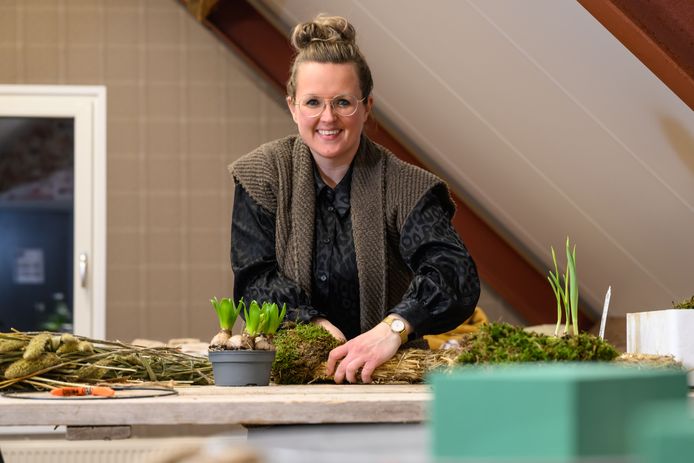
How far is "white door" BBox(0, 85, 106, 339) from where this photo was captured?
5602 mm

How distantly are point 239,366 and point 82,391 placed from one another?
0.28m

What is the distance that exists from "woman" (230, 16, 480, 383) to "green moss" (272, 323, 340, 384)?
17cm

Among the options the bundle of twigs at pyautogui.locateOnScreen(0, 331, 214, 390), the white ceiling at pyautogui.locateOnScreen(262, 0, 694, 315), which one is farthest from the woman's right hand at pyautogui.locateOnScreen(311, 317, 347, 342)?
the white ceiling at pyautogui.locateOnScreen(262, 0, 694, 315)

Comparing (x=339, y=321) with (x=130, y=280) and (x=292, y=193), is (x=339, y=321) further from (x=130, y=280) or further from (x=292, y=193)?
(x=130, y=280)

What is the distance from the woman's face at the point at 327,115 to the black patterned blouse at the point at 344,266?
0.12 meters

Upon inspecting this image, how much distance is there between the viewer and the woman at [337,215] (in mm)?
2180

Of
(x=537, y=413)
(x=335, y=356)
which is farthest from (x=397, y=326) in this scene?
(x=537, y=413)

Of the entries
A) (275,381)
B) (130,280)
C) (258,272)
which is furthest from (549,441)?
(130,280)

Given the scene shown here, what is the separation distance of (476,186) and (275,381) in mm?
2921

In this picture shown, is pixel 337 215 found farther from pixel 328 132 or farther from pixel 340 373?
pixel 340 373

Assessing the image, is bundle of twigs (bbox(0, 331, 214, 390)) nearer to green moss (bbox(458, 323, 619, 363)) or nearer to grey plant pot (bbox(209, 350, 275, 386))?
grey plant pot (bbox(209, 350, 275, 386))

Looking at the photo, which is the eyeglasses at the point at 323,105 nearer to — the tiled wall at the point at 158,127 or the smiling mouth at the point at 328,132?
the smiling mouth at the point at 328,132

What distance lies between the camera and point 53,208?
5.67 m

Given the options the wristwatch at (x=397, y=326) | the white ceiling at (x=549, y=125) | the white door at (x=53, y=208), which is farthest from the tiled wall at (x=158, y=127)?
the wristwatch at (x=397, y=326)
